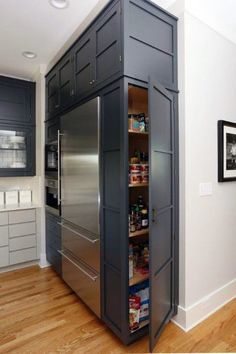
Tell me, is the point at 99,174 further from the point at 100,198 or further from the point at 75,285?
the point at 75,285

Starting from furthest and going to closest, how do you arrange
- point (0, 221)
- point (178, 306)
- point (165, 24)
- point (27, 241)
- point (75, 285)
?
point (27, 241) → point (0, 221) → point (75, 285) → point (178, 306) → point (165, 24)

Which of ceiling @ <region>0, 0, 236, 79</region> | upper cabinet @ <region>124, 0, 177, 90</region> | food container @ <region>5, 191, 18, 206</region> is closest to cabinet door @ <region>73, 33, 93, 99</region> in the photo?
ceiling @ <region>0, 0, 236, 79</region>

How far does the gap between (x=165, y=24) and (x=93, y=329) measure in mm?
2624

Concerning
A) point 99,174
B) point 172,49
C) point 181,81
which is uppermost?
point 172,49

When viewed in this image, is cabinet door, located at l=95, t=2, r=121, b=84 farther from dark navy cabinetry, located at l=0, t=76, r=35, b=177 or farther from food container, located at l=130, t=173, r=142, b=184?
dark navy cabinetry, located at l=0, t=76, r=35, b=177

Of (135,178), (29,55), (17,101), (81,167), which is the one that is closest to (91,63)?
(81,167)

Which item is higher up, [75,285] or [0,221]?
[0,221]

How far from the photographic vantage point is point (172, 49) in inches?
75.2

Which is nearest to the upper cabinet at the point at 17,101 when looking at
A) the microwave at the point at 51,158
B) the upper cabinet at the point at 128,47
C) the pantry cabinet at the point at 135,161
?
the microwave at the point at 51,158

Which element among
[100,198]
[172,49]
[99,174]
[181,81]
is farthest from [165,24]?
[100,198]

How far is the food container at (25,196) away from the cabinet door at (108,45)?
2.28 metres

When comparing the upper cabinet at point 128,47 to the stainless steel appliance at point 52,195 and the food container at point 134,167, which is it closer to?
the food container at point 134,167

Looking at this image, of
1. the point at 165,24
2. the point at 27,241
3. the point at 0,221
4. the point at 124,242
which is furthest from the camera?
the point at 27,241

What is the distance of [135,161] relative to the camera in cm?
194
